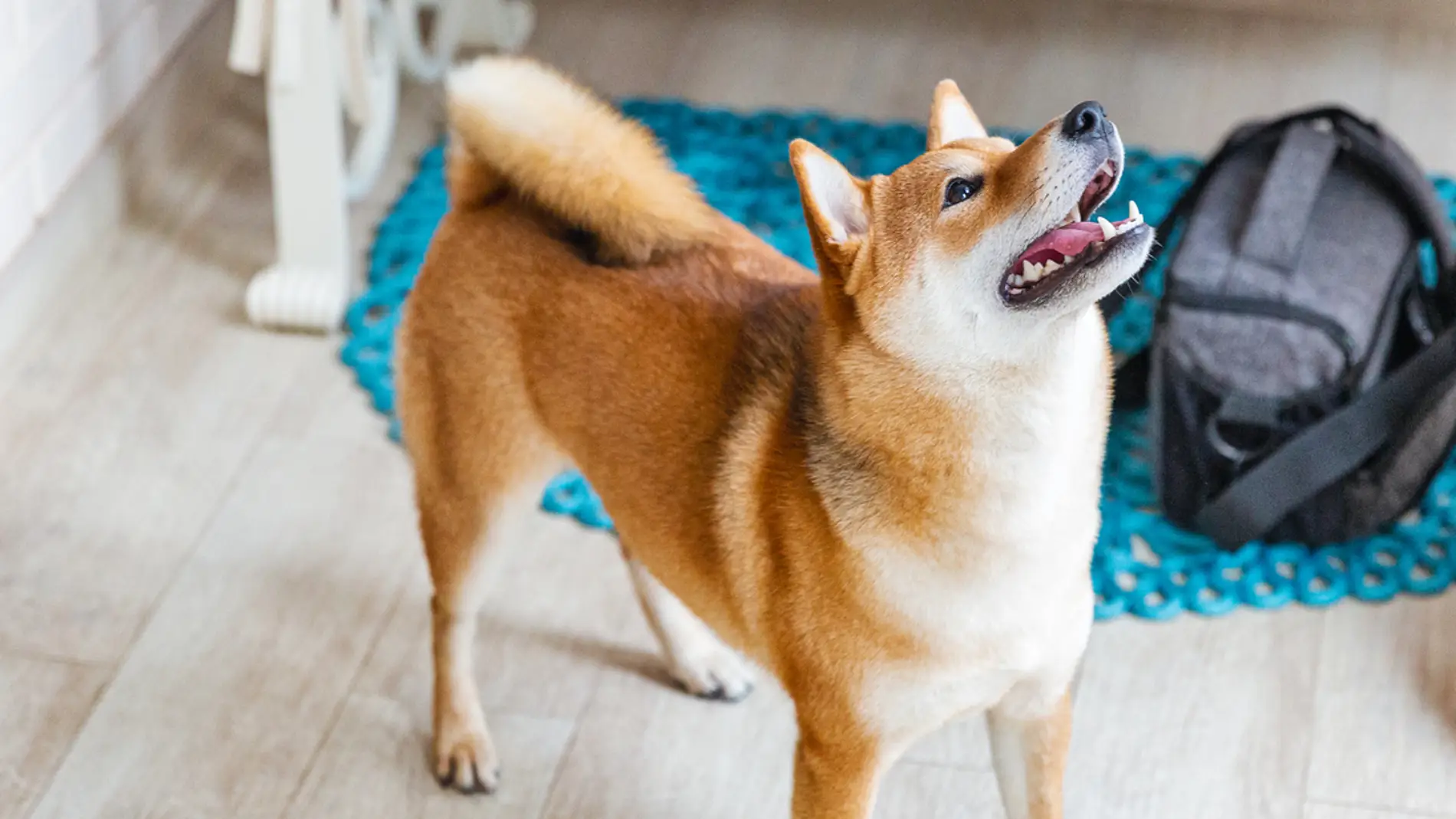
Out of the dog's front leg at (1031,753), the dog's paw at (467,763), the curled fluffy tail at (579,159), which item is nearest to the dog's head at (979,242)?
the curled fluffy tail at (579,159)

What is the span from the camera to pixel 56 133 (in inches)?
95.0

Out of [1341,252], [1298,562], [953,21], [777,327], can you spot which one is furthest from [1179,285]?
[953,21]

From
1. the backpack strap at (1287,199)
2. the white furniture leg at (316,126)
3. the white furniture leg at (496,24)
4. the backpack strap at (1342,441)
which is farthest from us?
the white furniture leg at (496,24)

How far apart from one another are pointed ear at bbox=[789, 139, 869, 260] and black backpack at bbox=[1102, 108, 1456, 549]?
0.80m

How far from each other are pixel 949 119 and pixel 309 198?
1.31 meters

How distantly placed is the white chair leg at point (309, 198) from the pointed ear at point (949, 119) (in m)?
1.21

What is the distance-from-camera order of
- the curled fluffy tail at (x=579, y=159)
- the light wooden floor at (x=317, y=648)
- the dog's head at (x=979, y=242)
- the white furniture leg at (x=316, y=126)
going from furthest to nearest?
the white furniture leg at (x=316, y=126) → the light wooden floor at (x=317, y=648) → the curled fluffy tail at (x=579, y=159) → the dog's head at (x=979, y=242)

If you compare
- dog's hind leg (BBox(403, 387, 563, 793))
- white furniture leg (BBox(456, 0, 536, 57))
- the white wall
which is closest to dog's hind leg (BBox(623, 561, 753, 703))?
dog's hind leg (BBox(403, 387, 563, 793))

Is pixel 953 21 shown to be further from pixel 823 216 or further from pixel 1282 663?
pixel 823 216

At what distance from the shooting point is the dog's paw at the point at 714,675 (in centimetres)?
185

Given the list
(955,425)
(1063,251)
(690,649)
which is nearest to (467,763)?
(690,649)

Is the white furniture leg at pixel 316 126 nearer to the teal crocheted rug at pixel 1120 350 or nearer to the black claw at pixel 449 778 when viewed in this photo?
the teal crocheted rug at pixel 1120 350

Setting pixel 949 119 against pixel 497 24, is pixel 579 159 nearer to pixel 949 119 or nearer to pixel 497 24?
pixel 949 119

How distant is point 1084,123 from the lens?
1.18m
